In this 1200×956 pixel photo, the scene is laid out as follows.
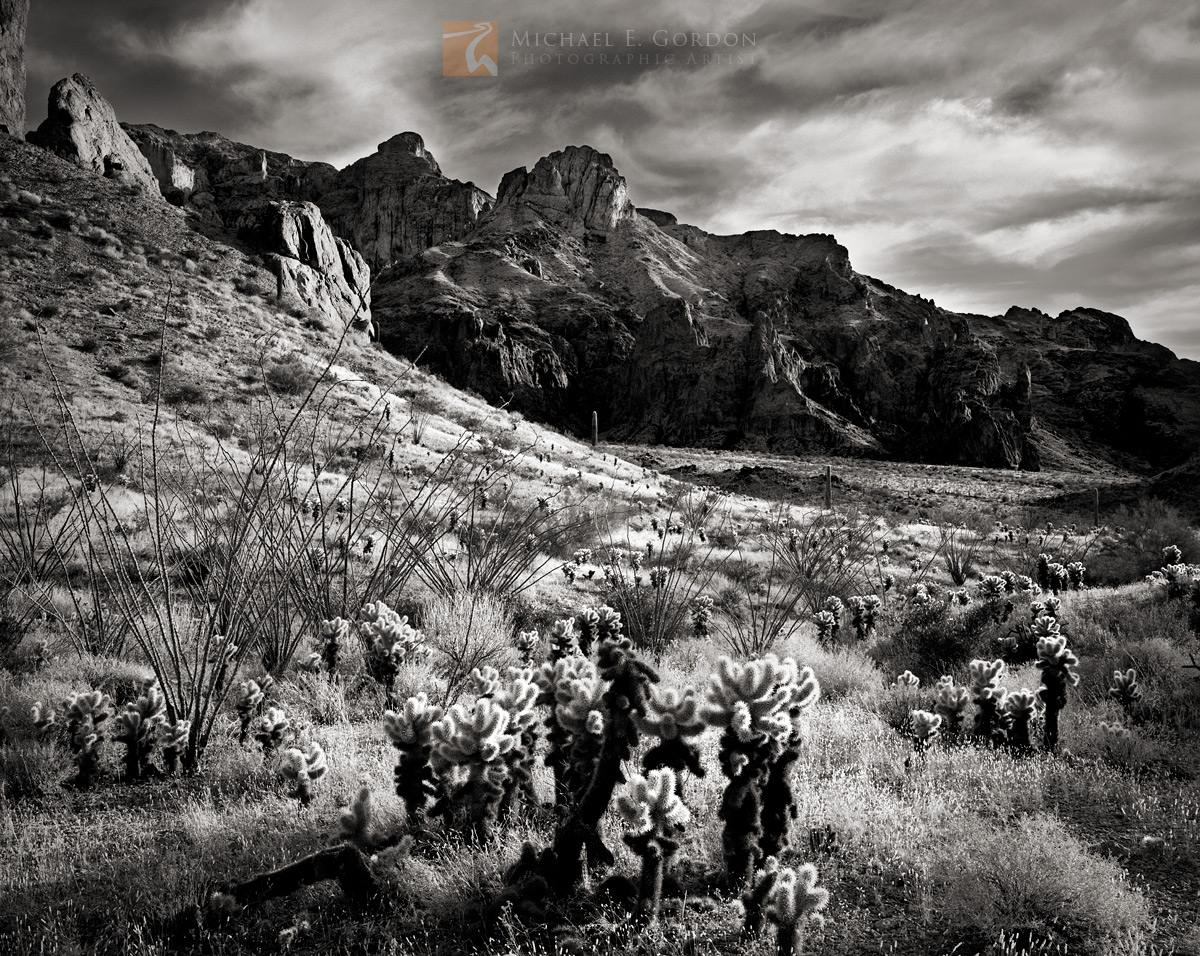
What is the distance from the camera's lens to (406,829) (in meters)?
2.66

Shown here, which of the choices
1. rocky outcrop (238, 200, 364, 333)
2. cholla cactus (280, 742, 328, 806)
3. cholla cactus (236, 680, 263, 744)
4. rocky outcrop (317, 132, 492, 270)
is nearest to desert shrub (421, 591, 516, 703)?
cholla cactus (236, 680, 263, 744)

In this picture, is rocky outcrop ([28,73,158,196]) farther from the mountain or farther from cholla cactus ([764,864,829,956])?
cholla cactus ([764,864,829,956])

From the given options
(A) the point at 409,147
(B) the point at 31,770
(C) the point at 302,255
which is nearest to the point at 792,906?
(B) the point at 31,770

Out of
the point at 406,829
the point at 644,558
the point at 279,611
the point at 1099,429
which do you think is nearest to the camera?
the point at 406,829

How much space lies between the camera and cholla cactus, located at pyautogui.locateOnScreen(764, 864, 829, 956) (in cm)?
185

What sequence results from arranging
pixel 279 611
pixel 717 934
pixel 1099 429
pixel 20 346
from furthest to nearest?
1. pixel 1099 429
2. pixel 20 346
3. pixel 279 611
4. pixel 717 934

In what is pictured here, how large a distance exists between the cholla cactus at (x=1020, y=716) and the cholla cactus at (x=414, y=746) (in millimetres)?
3422

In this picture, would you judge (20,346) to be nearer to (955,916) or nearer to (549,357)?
(955,916)

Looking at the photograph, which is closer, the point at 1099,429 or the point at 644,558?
the point at 644,558

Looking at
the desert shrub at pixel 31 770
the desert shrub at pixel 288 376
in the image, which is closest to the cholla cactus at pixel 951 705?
the desert shrub at pixel 31 770

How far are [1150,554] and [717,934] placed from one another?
15871mm

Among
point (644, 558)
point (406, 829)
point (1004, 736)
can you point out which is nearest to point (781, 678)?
point (406, 829)

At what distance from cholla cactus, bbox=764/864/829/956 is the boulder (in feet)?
75.9

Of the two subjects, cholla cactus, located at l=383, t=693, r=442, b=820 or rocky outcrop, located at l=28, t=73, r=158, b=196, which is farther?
rocky outcrop, located at l=28, t=73, r=158, b=196
